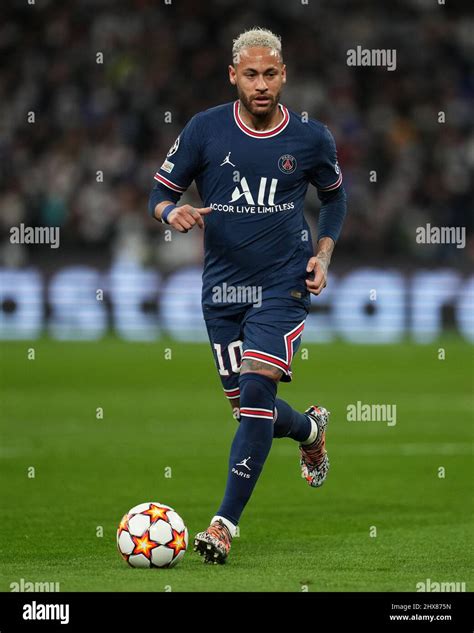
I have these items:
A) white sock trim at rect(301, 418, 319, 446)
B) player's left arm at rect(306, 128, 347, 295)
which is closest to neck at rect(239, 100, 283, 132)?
player's left arm at rect(306, 128, 347, 295)

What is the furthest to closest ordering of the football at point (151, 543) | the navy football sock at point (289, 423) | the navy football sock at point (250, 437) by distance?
the navy football sock at point (289, 423), the navy football sock at point (250, 437), the football at point (151, 543)

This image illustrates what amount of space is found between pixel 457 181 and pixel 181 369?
27.2ft

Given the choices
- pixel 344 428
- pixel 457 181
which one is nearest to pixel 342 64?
pixel 457 181

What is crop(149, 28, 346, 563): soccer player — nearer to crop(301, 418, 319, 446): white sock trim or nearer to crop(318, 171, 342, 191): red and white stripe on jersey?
crop(318, 171, 342, 191): red and white stripe on jersey

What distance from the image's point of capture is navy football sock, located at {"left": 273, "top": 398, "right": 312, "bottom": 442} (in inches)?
311

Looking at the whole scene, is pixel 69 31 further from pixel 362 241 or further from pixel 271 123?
pixel 271 123

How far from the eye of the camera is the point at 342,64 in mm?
27188

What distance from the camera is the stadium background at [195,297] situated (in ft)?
28.8

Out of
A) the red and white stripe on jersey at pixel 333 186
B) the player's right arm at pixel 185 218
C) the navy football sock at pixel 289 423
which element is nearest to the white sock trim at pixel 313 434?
the navy football sock at pixel 289 423

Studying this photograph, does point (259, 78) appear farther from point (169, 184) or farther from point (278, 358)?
point (278, 358)

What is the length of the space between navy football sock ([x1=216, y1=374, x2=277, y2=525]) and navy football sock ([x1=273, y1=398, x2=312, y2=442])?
667 mm

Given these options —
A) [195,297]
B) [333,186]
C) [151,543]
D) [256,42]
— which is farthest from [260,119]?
[195,297]

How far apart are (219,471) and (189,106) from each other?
1597cm

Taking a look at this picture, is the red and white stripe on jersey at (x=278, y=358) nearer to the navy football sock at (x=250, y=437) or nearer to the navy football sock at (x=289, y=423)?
the navy football sock at (x=250, y=437)
